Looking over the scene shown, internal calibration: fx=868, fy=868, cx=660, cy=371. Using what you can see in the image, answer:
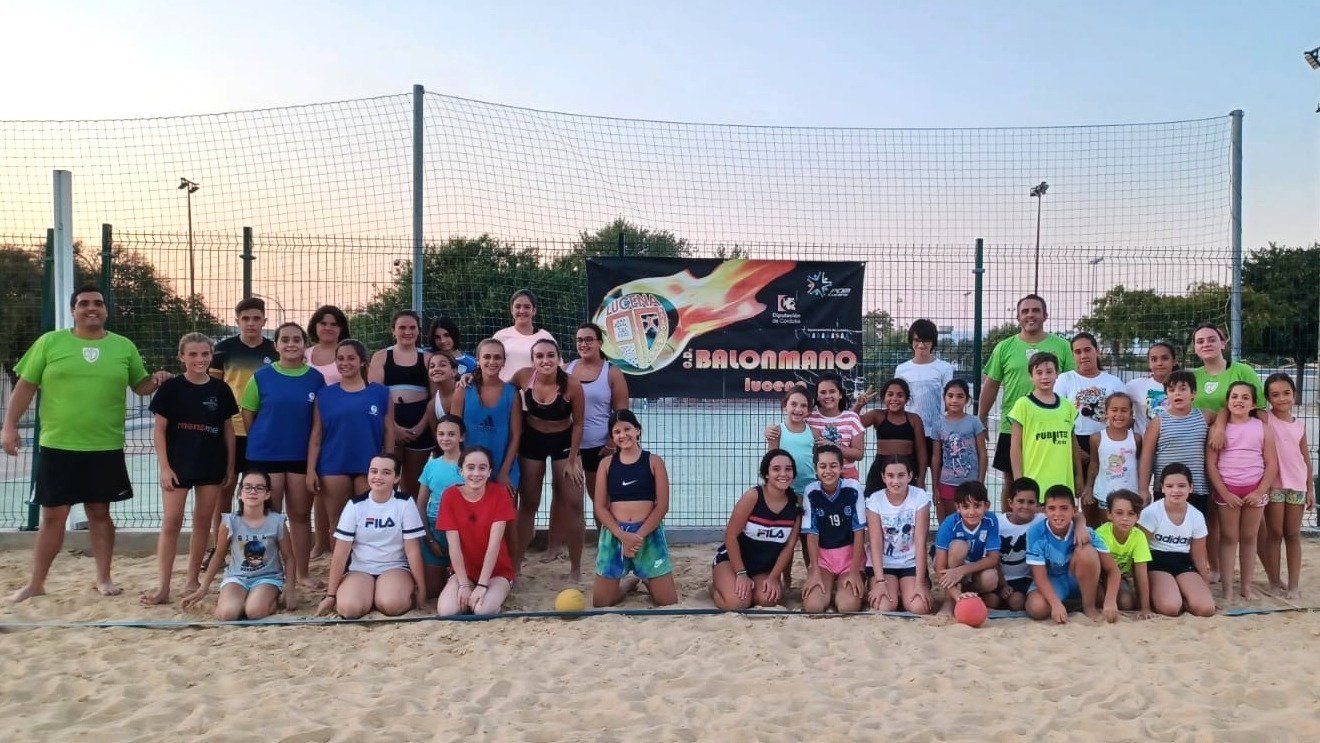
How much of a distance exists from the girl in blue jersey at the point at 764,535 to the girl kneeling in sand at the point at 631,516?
39cm

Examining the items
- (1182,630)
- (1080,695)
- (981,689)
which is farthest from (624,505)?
(1182,630)

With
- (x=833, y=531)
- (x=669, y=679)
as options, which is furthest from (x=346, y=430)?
(x=833, y=531)

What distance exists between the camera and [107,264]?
668 centimetres

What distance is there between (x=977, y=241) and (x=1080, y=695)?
3.99 metres

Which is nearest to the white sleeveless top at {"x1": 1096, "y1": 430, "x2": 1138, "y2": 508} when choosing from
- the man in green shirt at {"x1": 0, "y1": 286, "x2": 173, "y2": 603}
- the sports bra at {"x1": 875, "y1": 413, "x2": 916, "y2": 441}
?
the sports bra at {"x1": 875, "y1": 413, "x2": 916, "y2": 441}

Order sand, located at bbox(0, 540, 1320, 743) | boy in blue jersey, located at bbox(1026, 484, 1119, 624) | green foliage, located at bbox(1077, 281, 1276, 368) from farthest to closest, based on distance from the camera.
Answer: green foliage, located at bbox(1077, 281, 1276, 368) → boy in blue jersey, located at bbox(1026, 484, 1119, 624) → sand, located at bbox(0, 540, 1320, 743)

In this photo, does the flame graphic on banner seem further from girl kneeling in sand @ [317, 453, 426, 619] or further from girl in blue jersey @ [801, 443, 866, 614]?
girl kneeling in sand @ [317, 453, 426, 619]

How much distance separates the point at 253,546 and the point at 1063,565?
4.73 meters

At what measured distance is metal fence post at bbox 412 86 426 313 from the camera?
21.2 ft

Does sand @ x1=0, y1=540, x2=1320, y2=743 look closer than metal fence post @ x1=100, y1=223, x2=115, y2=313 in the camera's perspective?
Yes

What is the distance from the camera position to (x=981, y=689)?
388cm

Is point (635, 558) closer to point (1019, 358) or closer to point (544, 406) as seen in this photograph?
point (544, 406)

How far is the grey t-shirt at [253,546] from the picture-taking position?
16.8 ft

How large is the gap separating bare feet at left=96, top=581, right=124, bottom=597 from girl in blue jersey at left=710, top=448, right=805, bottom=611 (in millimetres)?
3724
